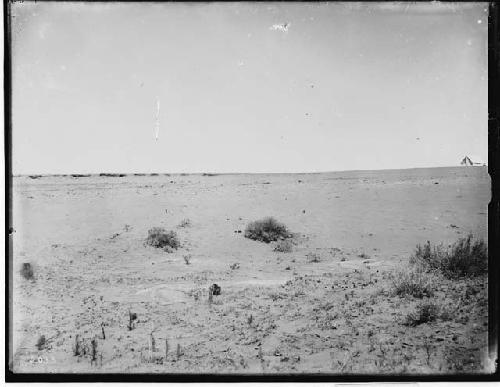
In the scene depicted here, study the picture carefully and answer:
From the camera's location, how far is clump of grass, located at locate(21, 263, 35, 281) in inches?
126

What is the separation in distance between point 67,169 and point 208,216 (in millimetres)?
1083

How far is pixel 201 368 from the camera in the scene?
3.11m

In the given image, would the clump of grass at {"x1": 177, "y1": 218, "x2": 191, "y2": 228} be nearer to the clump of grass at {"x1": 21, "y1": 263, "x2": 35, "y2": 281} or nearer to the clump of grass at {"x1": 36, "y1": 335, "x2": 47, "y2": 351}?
the clump of grass at {"x1": 21, "y1": 263, "x2": 35, "y2": 281}

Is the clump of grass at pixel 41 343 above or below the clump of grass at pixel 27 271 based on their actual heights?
below

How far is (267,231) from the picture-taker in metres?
3.23

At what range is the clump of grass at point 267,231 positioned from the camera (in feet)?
10.6

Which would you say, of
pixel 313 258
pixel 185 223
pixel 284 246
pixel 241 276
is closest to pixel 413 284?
pixel 313 258

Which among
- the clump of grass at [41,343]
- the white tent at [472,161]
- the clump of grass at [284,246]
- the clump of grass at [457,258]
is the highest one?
the white tent at [472,161]

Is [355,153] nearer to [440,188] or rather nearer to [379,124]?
[379,124]

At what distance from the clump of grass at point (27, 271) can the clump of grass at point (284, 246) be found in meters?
1.77

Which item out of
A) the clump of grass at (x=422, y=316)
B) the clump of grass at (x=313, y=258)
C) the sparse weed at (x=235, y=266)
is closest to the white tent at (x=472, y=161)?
the clump of grass at (x=422, y=316)

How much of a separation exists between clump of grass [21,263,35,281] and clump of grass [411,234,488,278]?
277cm

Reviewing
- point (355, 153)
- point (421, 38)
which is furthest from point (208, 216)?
point (421, 38)

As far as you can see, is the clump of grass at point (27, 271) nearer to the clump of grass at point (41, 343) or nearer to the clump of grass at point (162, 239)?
the clump of grass at point (41, 343)
